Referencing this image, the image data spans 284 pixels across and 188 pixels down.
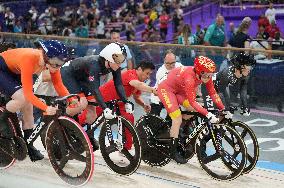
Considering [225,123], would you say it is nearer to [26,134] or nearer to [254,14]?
[26,134]

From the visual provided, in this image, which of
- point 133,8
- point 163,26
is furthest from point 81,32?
point 133,8

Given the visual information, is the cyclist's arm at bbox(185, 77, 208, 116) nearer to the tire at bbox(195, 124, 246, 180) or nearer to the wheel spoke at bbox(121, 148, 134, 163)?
the tire at bbox(195, 124, 246, 180)

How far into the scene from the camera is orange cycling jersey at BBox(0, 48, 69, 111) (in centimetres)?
554

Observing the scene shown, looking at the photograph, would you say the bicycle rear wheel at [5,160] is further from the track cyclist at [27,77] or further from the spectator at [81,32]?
the spectator at [81,32]

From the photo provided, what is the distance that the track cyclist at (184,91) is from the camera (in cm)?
607

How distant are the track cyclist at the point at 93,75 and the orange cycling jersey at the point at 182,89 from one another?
0.52 meters

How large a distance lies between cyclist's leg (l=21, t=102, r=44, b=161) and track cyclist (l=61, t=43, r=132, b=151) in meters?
0.58

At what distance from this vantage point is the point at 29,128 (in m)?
6.20

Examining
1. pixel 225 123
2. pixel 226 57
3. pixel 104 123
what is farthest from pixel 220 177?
pixel 226 57

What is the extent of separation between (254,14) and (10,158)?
18.2 m

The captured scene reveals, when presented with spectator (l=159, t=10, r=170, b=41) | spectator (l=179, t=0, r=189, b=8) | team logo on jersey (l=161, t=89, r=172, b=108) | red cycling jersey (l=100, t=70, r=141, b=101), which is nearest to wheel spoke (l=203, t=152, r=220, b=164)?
team logo on jersey (l=161, t=89, r=172, b=108)

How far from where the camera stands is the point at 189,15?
81.9 feet

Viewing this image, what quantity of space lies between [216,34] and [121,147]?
23.0ft

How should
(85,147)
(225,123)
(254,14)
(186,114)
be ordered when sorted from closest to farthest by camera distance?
(85,147) → (225,123) → (186,114) → (254,14)
